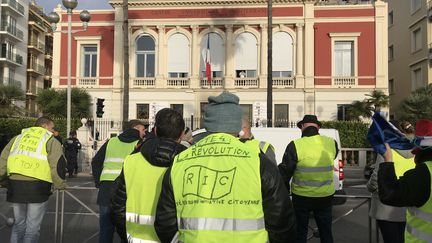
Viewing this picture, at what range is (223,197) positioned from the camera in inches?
94.7

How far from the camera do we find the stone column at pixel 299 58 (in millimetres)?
32062

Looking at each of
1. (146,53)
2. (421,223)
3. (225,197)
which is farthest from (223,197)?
(146,53)

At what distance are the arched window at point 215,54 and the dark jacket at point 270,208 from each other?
30948 mm

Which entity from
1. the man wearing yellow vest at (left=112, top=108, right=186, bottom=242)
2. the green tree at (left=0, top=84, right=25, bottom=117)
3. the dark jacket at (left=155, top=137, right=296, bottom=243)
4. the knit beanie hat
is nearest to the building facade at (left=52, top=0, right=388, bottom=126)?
the green tree at (left=0, top=84, right=25, bottom=117)

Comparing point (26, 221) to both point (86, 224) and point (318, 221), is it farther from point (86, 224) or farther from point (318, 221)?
point (318, 221)

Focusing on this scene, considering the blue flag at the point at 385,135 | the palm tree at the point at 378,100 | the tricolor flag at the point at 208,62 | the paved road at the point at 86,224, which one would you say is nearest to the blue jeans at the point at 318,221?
the paved road at the point at 86,224

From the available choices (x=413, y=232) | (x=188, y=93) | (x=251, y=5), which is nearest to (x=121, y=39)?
(x=188, y=93)

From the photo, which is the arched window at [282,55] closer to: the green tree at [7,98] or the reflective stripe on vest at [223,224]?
the green tree at [7,98]

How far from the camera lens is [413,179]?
8.99 ft

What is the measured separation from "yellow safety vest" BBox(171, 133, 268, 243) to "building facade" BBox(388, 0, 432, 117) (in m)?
32.5

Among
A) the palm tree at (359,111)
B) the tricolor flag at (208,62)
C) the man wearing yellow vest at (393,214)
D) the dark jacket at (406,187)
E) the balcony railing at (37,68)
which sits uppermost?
the balcony railing at (37,68)

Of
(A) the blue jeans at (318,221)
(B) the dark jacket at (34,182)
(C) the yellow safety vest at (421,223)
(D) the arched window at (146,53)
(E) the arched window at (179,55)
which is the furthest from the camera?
(D) the arched window at (146,53)

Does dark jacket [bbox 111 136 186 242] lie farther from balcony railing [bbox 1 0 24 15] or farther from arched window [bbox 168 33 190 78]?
balcony railing [bbox 1 0 24 15]

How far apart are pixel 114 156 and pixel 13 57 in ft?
179
